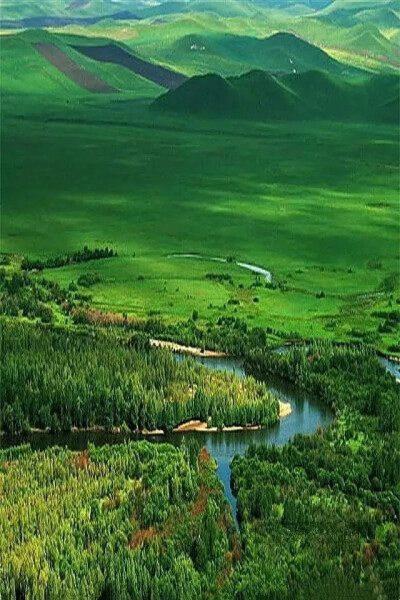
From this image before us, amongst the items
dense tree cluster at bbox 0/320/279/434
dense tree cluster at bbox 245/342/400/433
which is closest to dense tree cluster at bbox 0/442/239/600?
dense tree cluster at bbox 0/320/279/434

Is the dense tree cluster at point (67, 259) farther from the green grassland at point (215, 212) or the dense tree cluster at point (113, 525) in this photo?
the dense tree cluster at point (113, 525)

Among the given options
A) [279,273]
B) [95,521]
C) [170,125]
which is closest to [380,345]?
[279,273]

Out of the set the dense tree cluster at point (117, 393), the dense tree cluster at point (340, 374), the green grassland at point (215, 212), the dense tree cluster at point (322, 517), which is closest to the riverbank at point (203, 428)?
the dense tree cluster at point (117, 393)

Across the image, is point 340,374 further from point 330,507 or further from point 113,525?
point 113,525

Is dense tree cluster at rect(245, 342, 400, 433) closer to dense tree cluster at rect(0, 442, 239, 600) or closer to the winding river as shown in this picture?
the winding river

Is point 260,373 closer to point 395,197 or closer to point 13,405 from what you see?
point 13,405

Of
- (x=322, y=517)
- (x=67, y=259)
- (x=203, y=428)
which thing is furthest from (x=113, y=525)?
(x=67, y=259)
